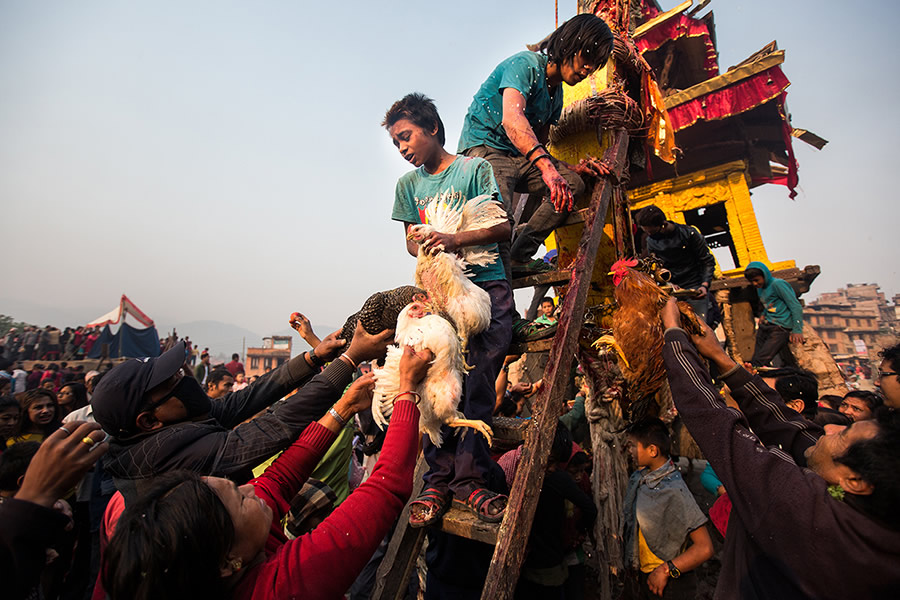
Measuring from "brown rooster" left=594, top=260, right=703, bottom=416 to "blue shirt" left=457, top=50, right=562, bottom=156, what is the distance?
142cm

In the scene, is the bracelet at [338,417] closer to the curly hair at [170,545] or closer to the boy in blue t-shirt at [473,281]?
the boy in blue t-shirt at [473,281]

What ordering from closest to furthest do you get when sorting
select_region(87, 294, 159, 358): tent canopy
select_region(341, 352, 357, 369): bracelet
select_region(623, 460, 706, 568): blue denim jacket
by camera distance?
1. select_region(341, 352, 357, 369): bracelet
2. select_region(623, 460, 706, 568): blue denim jacket
3. select_region(87, 294, 159, 358): tent canopy

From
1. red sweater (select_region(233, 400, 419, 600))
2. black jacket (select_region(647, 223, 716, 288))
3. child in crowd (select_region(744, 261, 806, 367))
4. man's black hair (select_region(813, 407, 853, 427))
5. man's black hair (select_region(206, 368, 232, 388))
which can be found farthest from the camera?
child in crowd (select_region(744, 261, 806, 367))

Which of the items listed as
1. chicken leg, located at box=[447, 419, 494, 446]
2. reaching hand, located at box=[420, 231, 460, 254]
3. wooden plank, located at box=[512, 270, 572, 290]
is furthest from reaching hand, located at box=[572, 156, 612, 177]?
chicken leg, located at box=[447, 419, 494, 446]

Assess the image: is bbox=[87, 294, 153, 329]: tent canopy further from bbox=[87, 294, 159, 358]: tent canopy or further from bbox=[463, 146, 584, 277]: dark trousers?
bbox=[463, 146, 584, 277]: dark trousers

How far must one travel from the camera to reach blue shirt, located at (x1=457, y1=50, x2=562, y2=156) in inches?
116

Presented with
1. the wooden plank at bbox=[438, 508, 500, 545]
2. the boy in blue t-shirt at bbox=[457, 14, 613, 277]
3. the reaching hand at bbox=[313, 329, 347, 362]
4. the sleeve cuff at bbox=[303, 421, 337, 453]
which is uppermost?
the boy in blue t-shirt at bbox=[457, 14, 613, 277]

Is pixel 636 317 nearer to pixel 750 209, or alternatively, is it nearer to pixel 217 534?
pixel 217 534

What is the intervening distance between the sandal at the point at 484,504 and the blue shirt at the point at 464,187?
4.07ft

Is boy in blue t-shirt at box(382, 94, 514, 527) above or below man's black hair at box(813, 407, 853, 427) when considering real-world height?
above

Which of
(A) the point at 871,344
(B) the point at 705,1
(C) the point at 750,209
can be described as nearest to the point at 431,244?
(C) the point at 750,209

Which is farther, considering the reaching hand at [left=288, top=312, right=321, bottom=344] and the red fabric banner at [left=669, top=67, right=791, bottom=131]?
the red fabric banner at [left=669, top=67, right=791, bottom=131]

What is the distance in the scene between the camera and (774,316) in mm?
6160

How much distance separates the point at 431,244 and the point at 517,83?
5.19 ft
